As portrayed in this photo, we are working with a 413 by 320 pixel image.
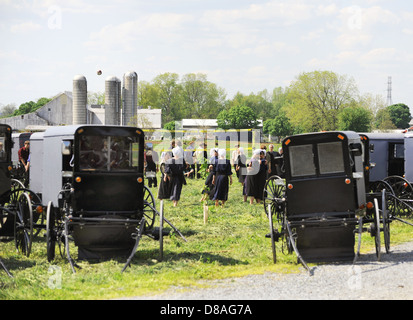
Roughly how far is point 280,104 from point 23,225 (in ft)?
506

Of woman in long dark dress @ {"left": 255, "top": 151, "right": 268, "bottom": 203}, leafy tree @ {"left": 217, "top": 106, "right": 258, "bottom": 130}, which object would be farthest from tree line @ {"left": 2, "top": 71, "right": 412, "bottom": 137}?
woman in long dark dress @ {"left": 255, "top": 151, "right": 268, "bottom": 203}

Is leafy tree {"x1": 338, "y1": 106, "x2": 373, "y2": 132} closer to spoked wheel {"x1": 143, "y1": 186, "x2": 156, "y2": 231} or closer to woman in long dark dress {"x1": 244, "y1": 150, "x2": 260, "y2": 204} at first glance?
woman in long dark dress {"x1": 244, "y1": 150, "x2": 260, "y2": 204}

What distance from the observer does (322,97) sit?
93125mm

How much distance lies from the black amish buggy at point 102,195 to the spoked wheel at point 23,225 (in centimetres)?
95

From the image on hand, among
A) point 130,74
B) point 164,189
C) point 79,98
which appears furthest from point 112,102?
point 164,189

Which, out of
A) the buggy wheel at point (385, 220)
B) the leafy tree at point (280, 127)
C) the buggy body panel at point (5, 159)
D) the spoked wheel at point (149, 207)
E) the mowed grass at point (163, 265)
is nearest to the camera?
the mowed grass at point (163, 265)

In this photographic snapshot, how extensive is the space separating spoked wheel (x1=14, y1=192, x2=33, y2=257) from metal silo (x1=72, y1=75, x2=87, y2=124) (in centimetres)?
6557

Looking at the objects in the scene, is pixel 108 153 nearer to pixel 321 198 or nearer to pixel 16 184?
pixel 321 198

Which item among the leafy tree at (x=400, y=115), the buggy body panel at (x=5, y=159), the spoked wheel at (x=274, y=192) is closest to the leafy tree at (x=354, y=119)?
the spoked wheel at (x=274, y=192)

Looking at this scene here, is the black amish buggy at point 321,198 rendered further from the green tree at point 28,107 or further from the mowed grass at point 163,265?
the green tree at point 28,107

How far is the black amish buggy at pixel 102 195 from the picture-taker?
11344mm
